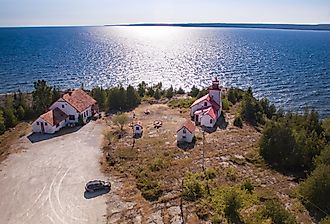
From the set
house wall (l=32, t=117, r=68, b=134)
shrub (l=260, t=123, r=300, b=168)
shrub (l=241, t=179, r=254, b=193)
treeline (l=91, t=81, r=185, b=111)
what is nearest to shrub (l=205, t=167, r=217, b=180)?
shrub (l=241, t=179, r=254, b=193)

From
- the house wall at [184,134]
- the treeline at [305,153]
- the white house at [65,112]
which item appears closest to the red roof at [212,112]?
the house wall at [184,134]

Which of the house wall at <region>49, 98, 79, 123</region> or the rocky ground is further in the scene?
the house wall at <region>49, 98, 79, 123</region>

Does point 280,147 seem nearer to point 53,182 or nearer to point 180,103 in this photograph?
point 53,182

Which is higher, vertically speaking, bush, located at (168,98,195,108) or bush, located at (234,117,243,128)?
bush, located at (234,117,243,128)

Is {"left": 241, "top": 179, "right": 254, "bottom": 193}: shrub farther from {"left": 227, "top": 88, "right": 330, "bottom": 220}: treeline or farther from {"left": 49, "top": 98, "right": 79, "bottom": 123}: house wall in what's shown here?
{"left": 49, "top": 98, "right": 79, "bottom": 123}: house wall

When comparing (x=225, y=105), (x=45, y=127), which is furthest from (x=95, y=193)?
(x=225, y=105)

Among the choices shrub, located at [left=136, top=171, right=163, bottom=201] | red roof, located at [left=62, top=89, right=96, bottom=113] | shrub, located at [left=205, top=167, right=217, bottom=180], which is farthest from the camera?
red roof, located at [left=62, top=89, right=96, bottom=113]
